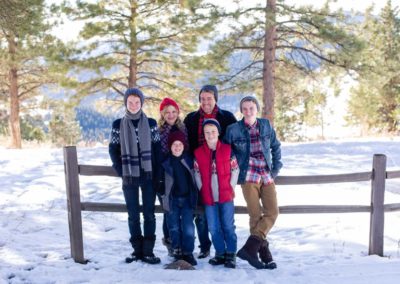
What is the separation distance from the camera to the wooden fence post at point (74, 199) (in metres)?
5.09

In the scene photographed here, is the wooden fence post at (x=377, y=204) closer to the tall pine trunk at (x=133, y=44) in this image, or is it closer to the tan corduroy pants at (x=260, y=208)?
the tan corduroy pants at (x=260, y=208)

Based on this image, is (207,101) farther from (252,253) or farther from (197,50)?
(197,50)

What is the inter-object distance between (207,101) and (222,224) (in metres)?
1.45

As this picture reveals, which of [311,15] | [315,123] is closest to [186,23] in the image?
[311,15]

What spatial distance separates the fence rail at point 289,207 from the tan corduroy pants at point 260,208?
21 centimetres

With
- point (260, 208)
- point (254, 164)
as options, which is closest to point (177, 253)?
point (260, 208)

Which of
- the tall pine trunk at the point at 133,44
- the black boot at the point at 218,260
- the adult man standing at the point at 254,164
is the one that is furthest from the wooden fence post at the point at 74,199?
the tall pine trunk at the point at 133,44

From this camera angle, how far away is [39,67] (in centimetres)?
1986

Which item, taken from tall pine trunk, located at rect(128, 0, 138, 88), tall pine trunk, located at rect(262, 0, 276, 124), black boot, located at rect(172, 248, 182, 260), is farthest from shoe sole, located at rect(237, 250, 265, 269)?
tall pine trunk, located at rect(128, 0, 138, 88)

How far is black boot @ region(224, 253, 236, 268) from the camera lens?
4.98 metres

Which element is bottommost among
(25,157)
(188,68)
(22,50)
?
(25,157)

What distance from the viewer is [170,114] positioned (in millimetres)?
5043

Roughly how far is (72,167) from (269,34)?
10887mm

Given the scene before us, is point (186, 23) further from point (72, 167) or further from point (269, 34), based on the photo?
point (72, 167)
